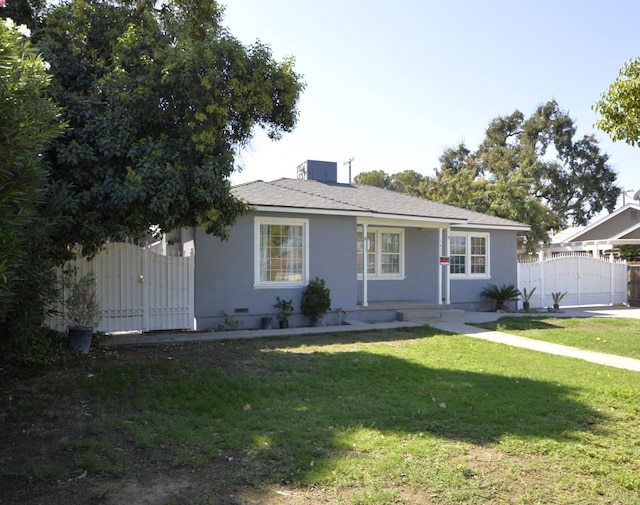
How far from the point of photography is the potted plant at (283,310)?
Answer: 496 inches

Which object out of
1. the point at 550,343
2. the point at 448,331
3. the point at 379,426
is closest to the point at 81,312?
the point at 379,426

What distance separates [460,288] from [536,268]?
369 centimetres

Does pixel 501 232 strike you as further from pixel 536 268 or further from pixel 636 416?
pixel 636 416

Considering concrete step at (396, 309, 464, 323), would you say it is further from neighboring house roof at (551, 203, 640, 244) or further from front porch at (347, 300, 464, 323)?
neighboring house roof at (551, 203, 640, 244)

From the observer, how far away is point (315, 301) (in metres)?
12.7

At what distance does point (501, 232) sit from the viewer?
17.6 meters

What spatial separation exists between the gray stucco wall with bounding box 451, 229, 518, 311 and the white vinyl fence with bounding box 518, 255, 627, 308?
0.59 metres

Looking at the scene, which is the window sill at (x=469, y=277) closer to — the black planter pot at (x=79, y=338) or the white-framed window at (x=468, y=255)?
the white-framed window at (x=468, y=255)

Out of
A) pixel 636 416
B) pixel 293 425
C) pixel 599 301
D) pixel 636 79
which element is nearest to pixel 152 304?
pixel 293 425

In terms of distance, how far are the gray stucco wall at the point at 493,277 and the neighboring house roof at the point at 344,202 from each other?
1.92ft

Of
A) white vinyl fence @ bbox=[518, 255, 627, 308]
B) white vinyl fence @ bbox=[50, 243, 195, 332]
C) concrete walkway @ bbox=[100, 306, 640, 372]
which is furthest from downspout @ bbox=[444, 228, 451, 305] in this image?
white vinyl fence @ bbox=[50, 243, 195, 332]

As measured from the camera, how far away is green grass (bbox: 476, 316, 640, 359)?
10156 mm

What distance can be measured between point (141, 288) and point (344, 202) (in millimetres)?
6461

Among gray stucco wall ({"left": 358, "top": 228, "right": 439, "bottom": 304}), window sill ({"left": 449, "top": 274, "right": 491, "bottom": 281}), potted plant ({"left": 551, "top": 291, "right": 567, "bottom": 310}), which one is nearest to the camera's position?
gray stucco wall ({"left": 358, "top": 228, "right": 439, "bottom": 304})
